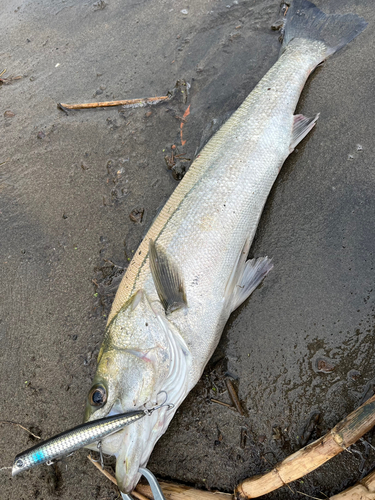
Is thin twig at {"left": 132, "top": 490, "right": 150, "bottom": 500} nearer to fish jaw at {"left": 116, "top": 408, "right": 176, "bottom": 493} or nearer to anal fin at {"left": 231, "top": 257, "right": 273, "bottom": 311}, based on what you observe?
fish jaw at {"left": 116, "top": 408, "right": 176, "bottom": 493}

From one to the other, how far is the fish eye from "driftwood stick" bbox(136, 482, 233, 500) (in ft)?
2.77

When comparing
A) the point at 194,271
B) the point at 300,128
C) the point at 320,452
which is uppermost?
the point at 300,128

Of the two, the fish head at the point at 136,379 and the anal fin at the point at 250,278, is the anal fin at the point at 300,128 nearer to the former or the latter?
the anal fin at the point at 250,278

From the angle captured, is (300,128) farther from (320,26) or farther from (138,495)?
(138,495)

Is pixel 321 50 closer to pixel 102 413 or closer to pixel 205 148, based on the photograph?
pixel 205 148

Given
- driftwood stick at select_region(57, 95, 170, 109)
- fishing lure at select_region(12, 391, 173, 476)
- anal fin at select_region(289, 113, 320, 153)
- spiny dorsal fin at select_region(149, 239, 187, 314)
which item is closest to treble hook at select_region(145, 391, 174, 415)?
fishing lure at select_region(12, 391, 173, 476)

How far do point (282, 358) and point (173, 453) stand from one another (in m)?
1.31

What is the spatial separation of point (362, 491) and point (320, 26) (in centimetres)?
482

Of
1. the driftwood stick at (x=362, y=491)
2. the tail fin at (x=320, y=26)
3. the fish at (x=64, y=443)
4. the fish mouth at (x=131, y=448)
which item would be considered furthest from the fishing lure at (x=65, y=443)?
the tail fin at (x=320, y=26)

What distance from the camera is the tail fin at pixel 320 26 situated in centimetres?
392

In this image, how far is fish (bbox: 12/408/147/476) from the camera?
202 cm

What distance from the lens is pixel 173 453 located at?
2904mm

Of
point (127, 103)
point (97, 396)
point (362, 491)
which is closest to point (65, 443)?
point (97, 396)

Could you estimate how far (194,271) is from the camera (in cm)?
289
